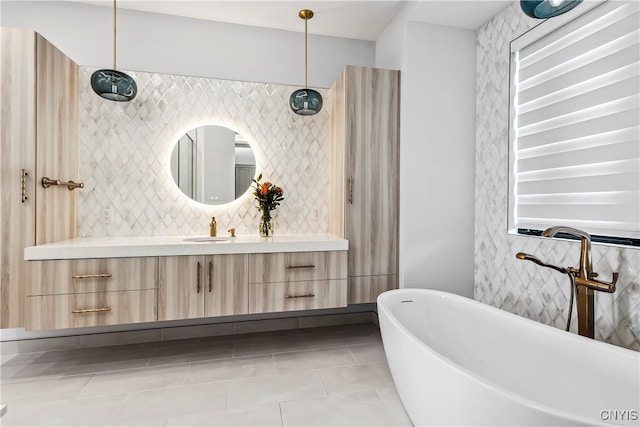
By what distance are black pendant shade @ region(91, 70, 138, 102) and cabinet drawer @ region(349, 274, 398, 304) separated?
7.14 ft

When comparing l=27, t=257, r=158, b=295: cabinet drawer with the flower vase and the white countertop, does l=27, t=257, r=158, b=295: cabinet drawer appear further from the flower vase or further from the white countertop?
the flower vase

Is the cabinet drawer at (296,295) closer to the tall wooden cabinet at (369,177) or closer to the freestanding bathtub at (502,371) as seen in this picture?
the tall wooden cabinet at (369,177)

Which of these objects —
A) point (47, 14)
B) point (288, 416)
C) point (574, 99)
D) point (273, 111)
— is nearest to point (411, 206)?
point (574, 99)

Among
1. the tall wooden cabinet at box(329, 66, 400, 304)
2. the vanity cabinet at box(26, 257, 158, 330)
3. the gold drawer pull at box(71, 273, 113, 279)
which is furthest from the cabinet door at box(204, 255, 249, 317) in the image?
the tall wooden cabinet at box(329, 66, 400, 304)

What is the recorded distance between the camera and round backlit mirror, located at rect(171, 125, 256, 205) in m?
2.89

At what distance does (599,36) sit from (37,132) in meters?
3.43

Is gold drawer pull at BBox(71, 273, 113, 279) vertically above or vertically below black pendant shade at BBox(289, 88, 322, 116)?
below

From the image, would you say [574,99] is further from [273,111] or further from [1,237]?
[1,237]

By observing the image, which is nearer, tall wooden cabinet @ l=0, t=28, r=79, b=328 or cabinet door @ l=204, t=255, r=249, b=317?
tall wooden cabinet @ l=0, t=28, r=79, b=328

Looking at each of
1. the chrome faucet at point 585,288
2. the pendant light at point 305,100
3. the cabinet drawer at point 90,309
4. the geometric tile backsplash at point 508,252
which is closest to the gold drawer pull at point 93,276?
the cabinet drawer at point 90,309

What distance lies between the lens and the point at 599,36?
6.03 ft

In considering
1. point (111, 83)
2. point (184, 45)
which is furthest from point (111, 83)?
point (184, 45)

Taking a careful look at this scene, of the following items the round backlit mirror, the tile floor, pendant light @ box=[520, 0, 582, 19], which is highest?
pendant light @ box=[520, 0, 582, 19]

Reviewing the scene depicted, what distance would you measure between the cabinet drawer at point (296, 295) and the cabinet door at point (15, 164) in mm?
1474
